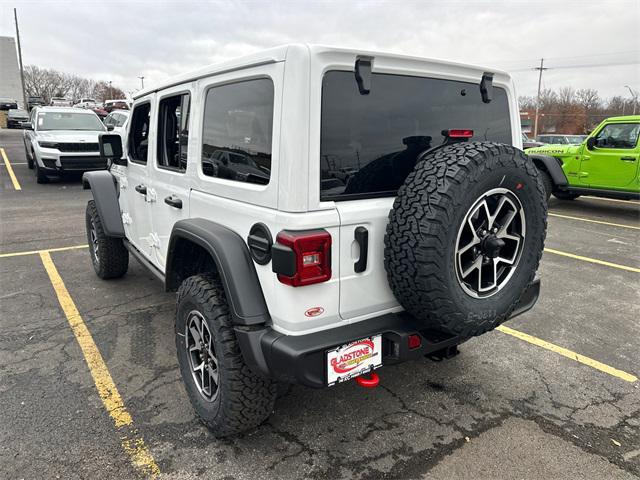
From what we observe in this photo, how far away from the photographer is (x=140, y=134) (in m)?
3.84

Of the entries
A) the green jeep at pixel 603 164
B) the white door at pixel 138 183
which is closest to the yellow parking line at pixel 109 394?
the white door at pixel 138 183

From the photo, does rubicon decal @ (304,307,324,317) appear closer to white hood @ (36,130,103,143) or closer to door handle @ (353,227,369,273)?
door handle @ (353,227,369,273)

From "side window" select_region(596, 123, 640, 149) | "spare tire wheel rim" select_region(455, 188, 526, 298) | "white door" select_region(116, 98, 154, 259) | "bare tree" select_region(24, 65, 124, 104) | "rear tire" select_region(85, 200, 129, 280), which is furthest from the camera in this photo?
"bare tree" select_region(24, 65, 124, 104)

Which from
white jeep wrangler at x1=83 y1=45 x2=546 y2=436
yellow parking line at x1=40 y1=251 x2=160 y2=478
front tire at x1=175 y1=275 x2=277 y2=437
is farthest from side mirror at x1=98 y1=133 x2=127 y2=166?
front tire at x1=175 y1=275 x2=277 y2=437

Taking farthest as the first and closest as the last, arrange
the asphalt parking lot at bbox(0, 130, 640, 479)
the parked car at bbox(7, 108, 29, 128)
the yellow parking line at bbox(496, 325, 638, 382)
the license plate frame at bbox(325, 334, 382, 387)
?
the parked car at bbox(7, 108, 29, 128)
the yellow parking line at bbox(496, 325, 638, 382)
the asphalt parking lot at bbox(0, 130, 640, 479)
the license plate frame at bbox(325, 334, 382, 387)

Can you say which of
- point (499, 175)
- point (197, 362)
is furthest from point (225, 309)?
point (499, 175)

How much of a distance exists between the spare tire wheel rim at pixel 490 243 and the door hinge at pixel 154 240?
230cm

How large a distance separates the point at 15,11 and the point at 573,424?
51.4 meters

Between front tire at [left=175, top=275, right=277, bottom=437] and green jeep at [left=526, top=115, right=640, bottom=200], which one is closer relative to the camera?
front tire at [left=175, top=275, right=277, bottom=437]

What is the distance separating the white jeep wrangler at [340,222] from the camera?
196 cm

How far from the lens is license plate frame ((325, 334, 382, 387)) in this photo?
79.7 inches

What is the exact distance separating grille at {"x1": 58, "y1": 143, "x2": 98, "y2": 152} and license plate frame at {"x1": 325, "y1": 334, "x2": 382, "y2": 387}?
1124 centimetres

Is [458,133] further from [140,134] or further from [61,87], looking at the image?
[61,87]

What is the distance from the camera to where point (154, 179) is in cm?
338
